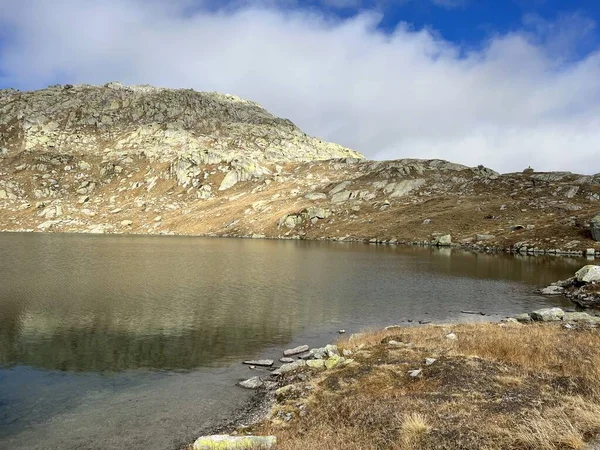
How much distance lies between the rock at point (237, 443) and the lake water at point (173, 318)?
3.21m

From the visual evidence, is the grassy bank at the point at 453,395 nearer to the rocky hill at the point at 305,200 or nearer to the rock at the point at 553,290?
the rock at the point at 553,290

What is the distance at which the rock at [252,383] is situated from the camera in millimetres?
22328

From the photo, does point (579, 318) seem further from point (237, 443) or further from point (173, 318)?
point (173, 318)

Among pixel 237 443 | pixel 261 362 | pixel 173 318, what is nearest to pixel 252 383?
pixel 261 362

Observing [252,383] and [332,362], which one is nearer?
[252,383]

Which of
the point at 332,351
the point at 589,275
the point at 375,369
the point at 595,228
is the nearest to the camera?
the point at 375,369

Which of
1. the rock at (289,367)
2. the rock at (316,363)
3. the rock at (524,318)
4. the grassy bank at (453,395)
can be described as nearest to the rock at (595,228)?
Answer: the rock at (524,318)

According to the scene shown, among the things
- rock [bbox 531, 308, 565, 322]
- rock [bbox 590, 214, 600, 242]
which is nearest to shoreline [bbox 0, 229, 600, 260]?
rock [bbox 590, 214, 600, 242]

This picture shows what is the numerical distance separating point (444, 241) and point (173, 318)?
296ft

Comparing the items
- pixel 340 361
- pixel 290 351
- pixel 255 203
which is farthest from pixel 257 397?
pixel 255 203

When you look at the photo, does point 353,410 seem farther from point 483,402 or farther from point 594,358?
point 594,358

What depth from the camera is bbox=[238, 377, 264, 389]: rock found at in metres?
22.3

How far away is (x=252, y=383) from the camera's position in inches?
891

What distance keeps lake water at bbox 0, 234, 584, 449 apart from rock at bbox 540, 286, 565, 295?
7.95 ft
